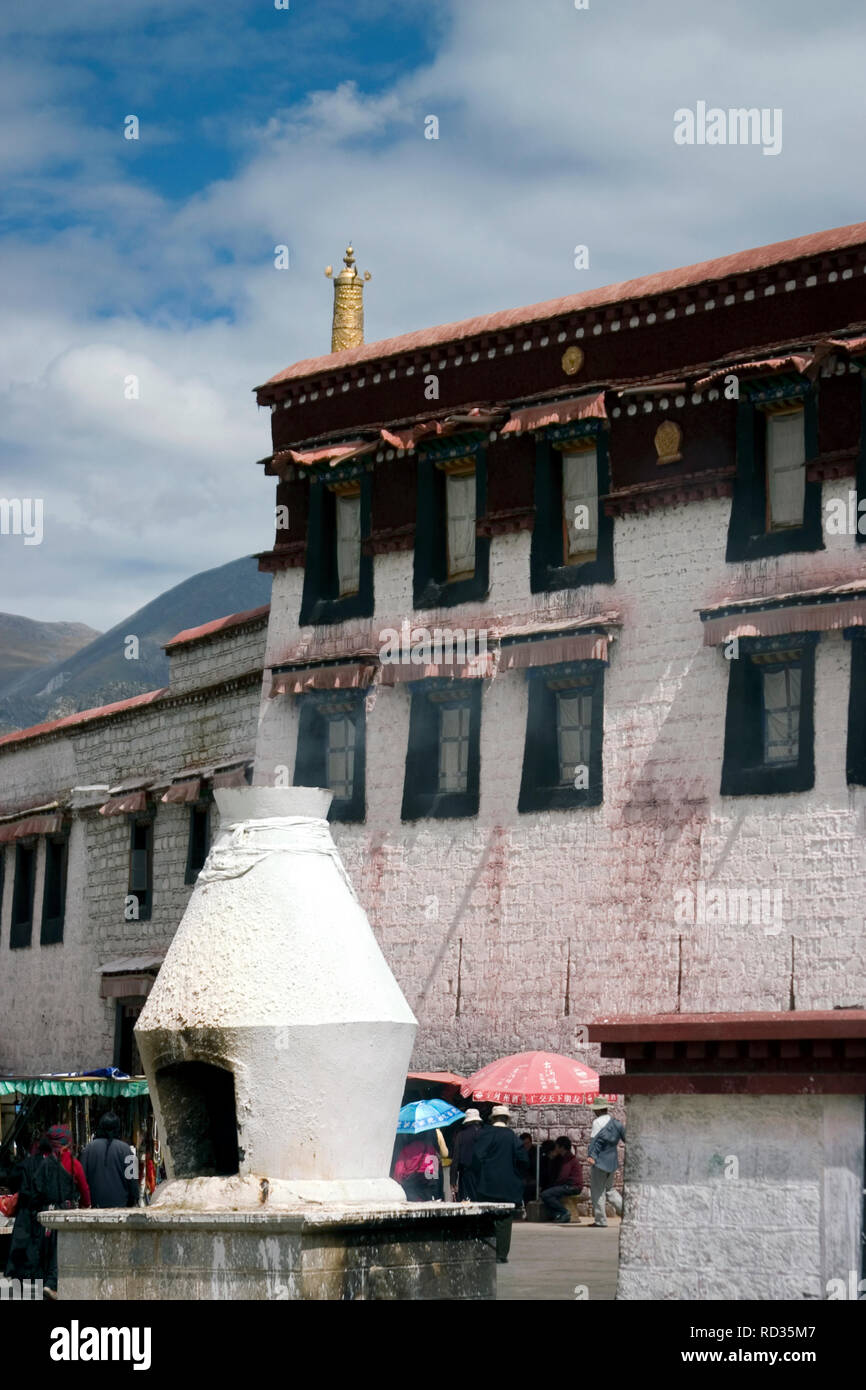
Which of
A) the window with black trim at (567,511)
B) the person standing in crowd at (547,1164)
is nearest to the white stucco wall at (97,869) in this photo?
the window with black trim at (567,511)

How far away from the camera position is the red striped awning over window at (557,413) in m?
29.8

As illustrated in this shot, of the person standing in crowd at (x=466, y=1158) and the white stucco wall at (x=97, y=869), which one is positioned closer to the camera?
the person standing in crowd at (x=466, y=1158)

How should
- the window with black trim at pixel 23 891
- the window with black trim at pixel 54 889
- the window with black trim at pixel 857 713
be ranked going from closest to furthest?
the window with black trim at pixel 857 713
the window with black trim at pixel 54 889
the window with black trim at pixel 23 891

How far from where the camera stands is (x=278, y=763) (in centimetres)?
3344

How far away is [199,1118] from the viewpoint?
14.5 m

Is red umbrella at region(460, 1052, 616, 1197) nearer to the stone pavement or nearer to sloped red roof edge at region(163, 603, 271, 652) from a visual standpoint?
the stone pavement

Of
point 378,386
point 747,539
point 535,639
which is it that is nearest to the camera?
point 747,539

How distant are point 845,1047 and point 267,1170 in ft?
12.7

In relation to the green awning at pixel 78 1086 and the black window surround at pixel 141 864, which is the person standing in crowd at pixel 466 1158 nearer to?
the green awning at pixel 78 1086

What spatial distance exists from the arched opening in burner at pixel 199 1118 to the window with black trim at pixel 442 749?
16301 mm

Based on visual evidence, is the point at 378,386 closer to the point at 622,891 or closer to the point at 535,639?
the point at 535,639

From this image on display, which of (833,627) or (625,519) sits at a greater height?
(625,519)

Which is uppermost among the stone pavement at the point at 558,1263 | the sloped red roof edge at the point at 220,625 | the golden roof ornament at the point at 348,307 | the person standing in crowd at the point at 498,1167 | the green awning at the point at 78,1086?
the golden roof ornament at the point at 348,307
